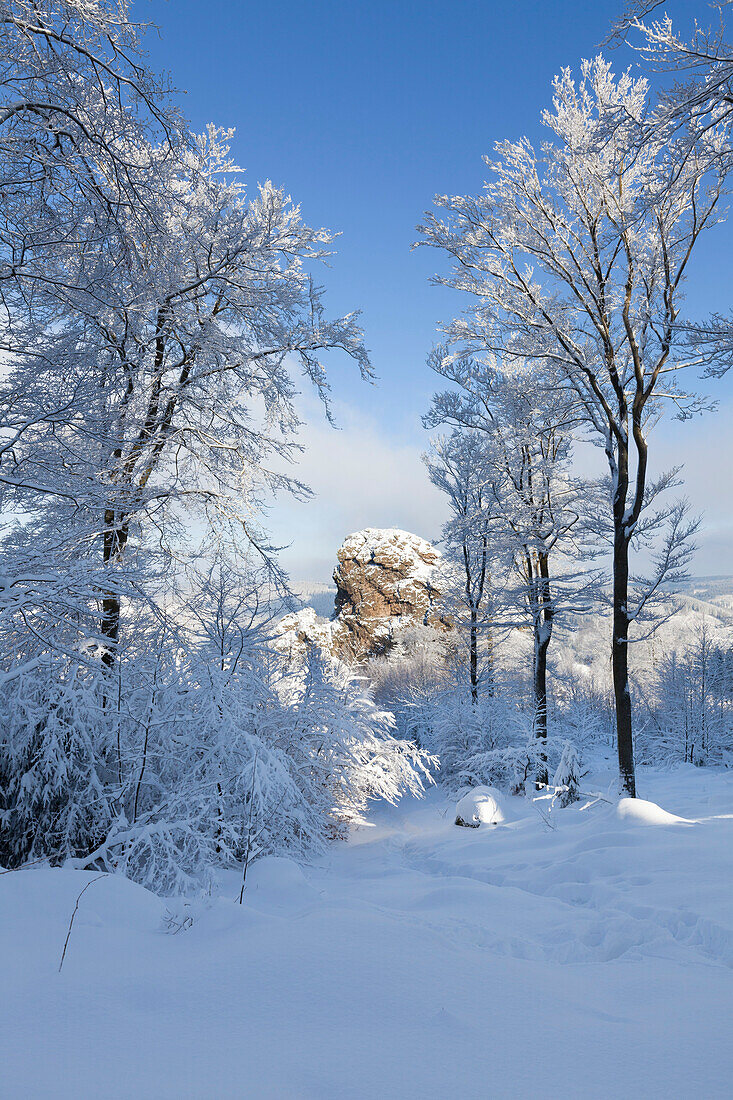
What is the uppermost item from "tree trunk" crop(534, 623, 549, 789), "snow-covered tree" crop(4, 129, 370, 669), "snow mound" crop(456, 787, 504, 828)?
"snow-covered tree" crop(4, 129, 370, 669)

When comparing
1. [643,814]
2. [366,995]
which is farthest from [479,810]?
[366,995]

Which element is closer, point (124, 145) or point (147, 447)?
point (124, 145)

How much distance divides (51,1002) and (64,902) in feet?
2.92

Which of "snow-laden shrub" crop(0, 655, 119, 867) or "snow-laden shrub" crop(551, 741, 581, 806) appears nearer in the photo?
"snow-laden shrub" crop(0, 655, 119, 867)

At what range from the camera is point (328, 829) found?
8.10 meters

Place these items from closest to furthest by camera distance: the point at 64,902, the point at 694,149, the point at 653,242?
the point at 64,902 → the point at 694,149 → the point at 653,242

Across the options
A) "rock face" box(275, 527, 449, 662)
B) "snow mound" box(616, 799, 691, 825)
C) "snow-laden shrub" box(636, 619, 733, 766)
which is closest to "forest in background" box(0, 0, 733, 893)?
"snow mound" box(616, 799, 691, 825)

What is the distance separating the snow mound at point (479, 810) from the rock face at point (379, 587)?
28114mm

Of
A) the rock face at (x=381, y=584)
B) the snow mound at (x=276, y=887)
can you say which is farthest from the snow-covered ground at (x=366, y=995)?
the rock face at (x=381, y=584)

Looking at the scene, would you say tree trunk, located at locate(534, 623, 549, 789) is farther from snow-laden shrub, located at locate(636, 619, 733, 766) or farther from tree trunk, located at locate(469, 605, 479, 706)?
snow-laden shrub, located at locate(636, 619, 733, 766)

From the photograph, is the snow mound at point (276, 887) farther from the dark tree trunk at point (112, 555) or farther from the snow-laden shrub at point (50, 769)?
the dark tree trunk at point (112, 555)

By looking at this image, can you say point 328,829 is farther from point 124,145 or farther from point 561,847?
point 124,145

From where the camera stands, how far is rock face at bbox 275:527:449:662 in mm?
38031

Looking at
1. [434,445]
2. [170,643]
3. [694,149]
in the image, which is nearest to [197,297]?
[170,643]
